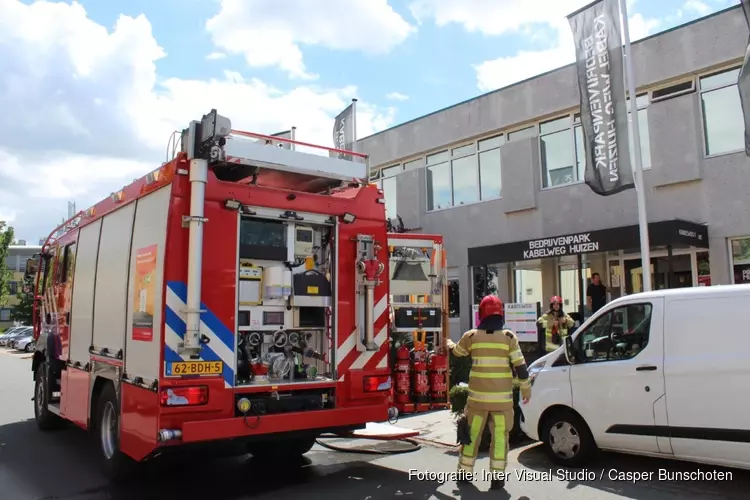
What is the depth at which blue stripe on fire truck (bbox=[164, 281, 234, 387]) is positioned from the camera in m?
5.19

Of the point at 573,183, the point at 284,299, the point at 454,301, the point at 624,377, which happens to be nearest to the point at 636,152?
the point at 573,183

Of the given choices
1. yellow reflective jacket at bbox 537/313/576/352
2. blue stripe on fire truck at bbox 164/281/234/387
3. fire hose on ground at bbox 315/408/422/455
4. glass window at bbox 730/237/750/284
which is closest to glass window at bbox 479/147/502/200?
glass window at bbox 730/237/750/284

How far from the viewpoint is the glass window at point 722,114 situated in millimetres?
12266

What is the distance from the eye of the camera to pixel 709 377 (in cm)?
556

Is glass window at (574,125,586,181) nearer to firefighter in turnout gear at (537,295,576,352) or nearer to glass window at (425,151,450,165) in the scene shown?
glass window at (425,151,450,165)

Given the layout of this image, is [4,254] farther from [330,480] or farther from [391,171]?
[330,480]

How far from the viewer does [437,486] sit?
19.7 ft

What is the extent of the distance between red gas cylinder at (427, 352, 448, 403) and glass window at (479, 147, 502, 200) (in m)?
9.61

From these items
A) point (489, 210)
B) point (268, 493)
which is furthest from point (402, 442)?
point (489, 210)

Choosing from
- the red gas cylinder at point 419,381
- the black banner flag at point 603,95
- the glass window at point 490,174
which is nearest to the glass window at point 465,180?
the glass window at point 490,174

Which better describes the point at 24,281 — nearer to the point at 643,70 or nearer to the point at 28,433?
the point at 28,433

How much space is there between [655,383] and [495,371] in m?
1.53

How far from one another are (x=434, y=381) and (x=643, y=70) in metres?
9.65

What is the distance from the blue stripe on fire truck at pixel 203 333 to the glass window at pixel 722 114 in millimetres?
11037
